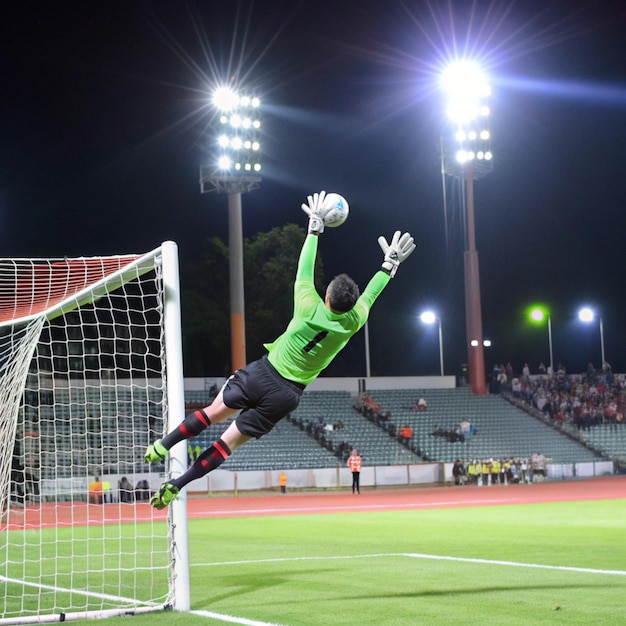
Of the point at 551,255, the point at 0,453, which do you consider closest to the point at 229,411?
the point at 0,453

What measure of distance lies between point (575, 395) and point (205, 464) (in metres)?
44.3

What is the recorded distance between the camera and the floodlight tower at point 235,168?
1693 inches

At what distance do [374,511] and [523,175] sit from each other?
45966 millimetres

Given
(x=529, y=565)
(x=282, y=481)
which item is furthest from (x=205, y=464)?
(x=282, y=481)

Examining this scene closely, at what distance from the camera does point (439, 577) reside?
35.2 ft

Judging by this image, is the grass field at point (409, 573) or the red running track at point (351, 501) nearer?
the grass field at point (409, 573)

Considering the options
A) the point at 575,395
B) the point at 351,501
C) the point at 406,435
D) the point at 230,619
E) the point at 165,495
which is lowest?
the point at 351,501

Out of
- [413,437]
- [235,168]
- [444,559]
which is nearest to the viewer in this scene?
[444,559]

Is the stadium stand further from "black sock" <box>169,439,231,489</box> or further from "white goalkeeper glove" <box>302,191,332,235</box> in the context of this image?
"white goalkeeper glove" <box>302,191,332,235</box>

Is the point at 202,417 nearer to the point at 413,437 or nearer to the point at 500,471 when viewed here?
the point at 500,471

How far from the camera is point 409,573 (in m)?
11.2

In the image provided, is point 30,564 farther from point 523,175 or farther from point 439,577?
point 523,175

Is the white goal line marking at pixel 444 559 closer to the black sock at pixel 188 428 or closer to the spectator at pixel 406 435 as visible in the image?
the black sock at pixel 188 428

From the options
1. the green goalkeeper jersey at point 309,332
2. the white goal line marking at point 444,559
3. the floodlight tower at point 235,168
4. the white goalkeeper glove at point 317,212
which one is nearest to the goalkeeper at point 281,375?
the green goalkeeper jersey at point 309,332
